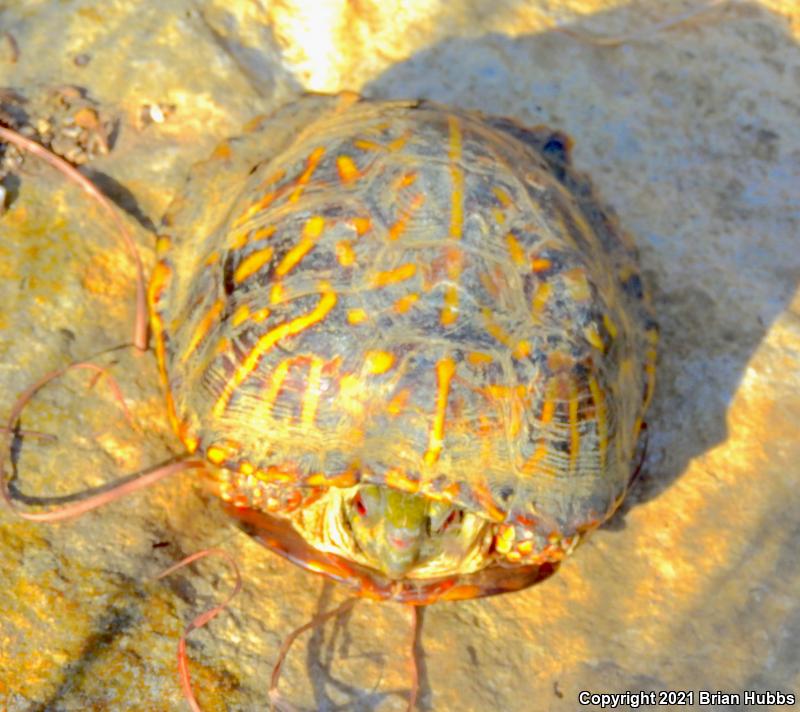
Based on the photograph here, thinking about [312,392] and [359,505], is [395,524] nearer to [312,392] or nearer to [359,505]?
[359,505]

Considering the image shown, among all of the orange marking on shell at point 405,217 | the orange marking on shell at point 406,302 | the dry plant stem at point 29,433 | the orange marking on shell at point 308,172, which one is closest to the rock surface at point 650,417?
the dry plant stem at point 29,433

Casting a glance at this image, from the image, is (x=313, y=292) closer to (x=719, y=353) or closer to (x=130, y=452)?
(x=130, y=452)

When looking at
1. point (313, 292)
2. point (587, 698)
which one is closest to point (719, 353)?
point (587, 698)

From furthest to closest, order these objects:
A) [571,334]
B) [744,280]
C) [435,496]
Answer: [744,280] < [571,334] < [435,496]

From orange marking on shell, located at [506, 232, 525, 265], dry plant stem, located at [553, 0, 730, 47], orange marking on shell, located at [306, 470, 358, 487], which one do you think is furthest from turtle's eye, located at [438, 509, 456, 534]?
dry plant stem, located at [553, 0, 730, 47]

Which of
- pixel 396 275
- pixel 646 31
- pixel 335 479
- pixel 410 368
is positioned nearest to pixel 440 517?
pixel 335 479

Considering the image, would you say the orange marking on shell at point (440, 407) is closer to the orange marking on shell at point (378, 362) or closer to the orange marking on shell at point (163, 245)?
the orange marking on shell at point (378, 362)
